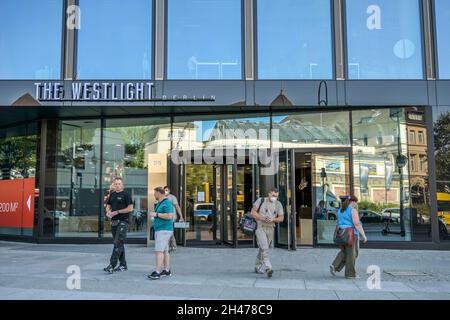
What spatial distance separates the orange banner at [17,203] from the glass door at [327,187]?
28.7 ft

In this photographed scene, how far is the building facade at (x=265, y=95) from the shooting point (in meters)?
13.1

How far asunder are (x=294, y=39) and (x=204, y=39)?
2587mm

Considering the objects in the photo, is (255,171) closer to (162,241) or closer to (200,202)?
(200,202)

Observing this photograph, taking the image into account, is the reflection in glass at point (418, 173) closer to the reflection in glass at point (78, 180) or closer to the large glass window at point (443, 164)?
the large glass window at point (443, 164)

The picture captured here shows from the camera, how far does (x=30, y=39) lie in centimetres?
1398

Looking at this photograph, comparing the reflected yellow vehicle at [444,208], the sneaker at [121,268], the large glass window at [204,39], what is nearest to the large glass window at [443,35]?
the reflected yellow vehicle at [444,208]

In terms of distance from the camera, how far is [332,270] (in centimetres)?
862

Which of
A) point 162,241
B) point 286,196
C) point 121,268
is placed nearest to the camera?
point 162,241

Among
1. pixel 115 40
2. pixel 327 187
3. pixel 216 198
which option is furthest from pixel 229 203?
pixel 115 40

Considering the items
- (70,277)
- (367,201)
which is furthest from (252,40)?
(70,277)

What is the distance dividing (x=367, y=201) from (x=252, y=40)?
559cm

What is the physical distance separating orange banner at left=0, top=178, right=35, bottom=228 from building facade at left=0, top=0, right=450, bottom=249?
3.10 feet
